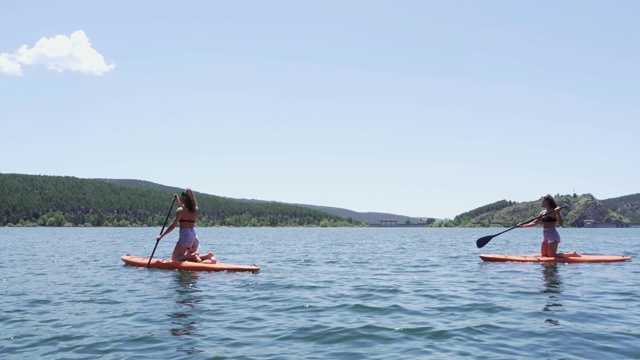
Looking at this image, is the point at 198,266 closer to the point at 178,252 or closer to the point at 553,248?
the point at 178,252

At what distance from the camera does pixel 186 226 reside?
1820 centimetres

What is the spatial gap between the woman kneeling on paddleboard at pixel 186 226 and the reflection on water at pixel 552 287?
34.6ft

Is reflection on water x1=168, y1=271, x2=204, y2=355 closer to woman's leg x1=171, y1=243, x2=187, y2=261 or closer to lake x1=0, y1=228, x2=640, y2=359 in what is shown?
lake x1=0, y1=228, x2=640, y2=359

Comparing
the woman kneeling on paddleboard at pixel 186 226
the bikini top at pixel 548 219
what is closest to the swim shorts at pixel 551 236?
the bikini top at pixel 548 219

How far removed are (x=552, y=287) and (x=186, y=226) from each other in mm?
11236

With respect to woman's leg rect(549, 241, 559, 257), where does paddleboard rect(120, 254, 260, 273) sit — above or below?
below

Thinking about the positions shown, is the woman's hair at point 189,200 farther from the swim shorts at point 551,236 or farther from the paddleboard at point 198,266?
the swim shorts at point 551,236

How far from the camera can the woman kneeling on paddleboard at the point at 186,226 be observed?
58.8ft

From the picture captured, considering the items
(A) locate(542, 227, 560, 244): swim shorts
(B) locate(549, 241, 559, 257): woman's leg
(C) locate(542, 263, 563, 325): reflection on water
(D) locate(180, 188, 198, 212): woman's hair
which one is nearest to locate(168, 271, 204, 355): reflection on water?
(D) locate(180, 188, 198, 212): woman's hair

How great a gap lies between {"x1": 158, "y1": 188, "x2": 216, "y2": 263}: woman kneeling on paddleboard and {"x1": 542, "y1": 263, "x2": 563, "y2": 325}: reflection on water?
10.6 m

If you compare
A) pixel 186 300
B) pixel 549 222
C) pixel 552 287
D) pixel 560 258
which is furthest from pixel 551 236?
pixel 186 300

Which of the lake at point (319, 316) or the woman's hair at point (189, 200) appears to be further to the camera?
the woman's hair at point (189, 200)

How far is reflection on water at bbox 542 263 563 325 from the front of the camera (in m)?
11.5

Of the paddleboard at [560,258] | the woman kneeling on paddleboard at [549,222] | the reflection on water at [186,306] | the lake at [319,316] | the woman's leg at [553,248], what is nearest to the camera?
the lake at [319,316]
